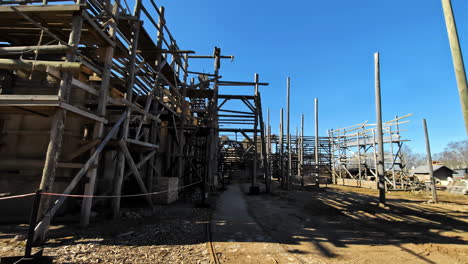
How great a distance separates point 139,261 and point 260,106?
39.5ft

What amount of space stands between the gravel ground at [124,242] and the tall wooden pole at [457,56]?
215 inches

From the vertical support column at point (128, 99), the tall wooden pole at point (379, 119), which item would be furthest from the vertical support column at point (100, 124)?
the tall wooden pole at point (379, 119)

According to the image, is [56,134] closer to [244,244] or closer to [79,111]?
[79,111]

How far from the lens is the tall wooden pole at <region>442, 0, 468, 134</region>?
396 centimetres

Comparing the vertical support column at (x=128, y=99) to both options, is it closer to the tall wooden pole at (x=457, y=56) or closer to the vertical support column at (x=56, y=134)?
the vertical support column at (x=56, y=134)

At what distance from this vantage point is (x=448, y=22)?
4289 millimetres

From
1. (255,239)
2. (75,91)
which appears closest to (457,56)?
(255,239)

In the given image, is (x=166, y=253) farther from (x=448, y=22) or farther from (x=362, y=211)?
(x=362, y=211)

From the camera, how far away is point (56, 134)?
483cm

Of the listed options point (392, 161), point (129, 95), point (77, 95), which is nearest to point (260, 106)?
point (129, 95)

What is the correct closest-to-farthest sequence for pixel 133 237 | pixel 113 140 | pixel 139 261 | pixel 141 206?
pixel 139 261 → pixel 133 237 → pixel 113 140 → pixel 141 206

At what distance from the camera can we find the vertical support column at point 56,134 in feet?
15.3

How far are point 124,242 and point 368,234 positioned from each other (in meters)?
6.03

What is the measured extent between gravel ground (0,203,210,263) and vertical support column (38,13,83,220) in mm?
651
